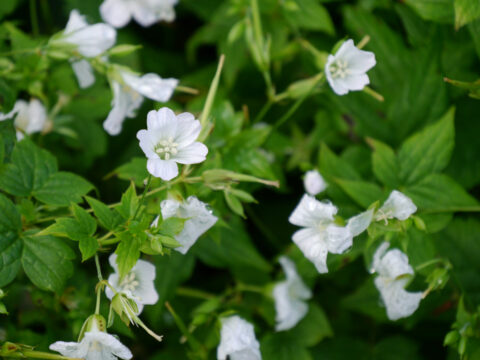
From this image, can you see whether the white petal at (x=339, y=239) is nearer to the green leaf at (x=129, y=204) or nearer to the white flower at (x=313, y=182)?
the white flower at (x=313, y=182)

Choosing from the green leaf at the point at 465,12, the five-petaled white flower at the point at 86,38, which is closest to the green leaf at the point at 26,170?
the five-petaled white flower at the point at 86,38

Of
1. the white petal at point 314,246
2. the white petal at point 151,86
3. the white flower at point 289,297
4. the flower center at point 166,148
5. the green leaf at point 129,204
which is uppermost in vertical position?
the flower center at point 166,148

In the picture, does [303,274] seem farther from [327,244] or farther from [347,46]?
[347,46]

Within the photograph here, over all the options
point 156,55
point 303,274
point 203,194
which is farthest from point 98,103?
point 303,274

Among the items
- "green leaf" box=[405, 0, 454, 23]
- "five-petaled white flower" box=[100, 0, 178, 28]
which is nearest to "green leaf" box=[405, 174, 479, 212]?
"green leaf" box=[405, 0, 454, 23]

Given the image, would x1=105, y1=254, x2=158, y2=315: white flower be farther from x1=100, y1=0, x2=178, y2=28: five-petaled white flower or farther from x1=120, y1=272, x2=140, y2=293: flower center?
x1=100, y1=0, x2=178, y2=28: five-petaled white flower

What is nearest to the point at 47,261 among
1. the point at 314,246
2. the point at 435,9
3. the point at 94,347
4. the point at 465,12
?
the point at 94,347
